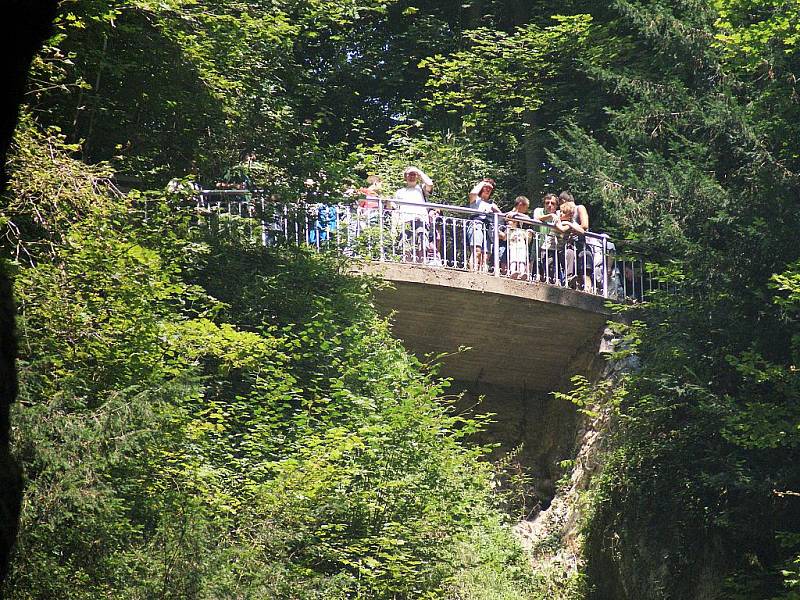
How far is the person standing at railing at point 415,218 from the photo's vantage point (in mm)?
18328

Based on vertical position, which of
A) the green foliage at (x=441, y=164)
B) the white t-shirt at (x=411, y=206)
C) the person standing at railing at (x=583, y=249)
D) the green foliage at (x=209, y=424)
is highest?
the green foliage at (x=441, y=164)

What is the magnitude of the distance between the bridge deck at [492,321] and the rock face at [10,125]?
1291cm

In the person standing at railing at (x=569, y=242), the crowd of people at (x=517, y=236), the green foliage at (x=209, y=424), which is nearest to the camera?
the green foliage at (x=209, y=424)

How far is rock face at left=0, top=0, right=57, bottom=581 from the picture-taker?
450 centimetres

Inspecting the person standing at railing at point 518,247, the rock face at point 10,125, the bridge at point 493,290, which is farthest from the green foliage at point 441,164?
the rock face at point 10,125

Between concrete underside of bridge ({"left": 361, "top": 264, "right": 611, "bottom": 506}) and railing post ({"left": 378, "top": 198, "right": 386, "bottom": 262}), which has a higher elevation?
railing post ({"left": 378, "top": 198, "right": 386, "bottom": 262})

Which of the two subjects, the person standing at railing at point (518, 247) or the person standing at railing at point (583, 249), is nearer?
the person standing at railing at point (518, 247)

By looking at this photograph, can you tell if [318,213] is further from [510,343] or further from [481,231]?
[510,343]

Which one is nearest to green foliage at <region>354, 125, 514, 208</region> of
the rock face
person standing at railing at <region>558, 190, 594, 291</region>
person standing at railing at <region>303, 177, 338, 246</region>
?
person standing at railing at <region>558, 190, 594, 291</region>

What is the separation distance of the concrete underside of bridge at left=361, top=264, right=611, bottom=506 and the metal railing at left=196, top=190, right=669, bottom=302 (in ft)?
0.75

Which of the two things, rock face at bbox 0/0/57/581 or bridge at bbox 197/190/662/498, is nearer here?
rock face at bbox 0/0/57/581

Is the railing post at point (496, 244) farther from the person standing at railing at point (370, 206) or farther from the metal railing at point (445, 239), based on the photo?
the person standing at railing at point (370, 206)

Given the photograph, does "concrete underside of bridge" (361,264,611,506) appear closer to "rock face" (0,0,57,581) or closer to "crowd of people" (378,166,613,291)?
"crowd of people" (378,166,613,291)

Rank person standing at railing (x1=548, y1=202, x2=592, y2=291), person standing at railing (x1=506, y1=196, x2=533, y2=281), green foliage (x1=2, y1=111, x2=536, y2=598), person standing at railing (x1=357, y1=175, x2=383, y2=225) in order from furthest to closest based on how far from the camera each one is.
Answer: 1. person standing at railing (x1=548, y1=202, x2=592, y2=291)
2. person standing at railing (x1=506, y1=196, x2=533, y2=281)
3. person standing at railing (x1=357, y1=175, x2=383, y2=225)
4. green foliage (x1=2, y1=111, x2=536, y2=598)
